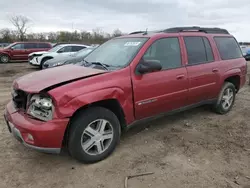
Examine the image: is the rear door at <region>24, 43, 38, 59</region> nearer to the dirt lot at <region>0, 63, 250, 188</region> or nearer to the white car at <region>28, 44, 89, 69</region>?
the white car at <region>28, 44, 89, 69</region>

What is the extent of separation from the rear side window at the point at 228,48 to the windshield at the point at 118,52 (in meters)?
2.03

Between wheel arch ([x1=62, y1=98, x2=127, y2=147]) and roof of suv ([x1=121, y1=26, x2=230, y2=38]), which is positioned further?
roof of suv ([x1=121, y1=26, x2=230, y2=38])

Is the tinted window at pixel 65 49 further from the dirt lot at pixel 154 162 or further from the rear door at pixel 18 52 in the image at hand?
the dirt lot at pixel 154 162

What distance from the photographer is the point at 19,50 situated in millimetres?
17453

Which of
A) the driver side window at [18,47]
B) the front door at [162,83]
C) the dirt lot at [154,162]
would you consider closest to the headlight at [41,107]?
the dirt lot at [154,162]

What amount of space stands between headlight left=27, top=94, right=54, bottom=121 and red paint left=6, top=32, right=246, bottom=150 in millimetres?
73

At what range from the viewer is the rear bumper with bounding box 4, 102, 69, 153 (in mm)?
2678

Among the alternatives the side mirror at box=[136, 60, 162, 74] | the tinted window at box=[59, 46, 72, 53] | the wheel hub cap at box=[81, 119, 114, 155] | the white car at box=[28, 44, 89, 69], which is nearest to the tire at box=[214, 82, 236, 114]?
the side mirror at box=[136, 60, 162, 74]

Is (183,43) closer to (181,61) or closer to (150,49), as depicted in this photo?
(181,61)

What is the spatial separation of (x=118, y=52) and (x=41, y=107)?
5.36ft

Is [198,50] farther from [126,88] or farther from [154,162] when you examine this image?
[154,162]

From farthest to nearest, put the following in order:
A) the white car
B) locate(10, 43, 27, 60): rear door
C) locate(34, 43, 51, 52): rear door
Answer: locate(34, 43, 51, 52): rear door < locate(10, 43, 27, 60): rear door < the white car

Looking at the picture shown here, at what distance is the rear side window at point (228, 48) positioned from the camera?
4863 mm

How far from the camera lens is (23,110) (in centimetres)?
303
